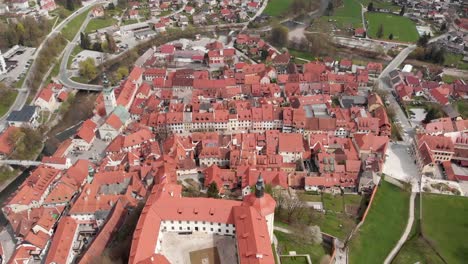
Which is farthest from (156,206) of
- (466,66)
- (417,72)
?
(466,66)

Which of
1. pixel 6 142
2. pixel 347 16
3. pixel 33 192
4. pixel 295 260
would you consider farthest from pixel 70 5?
pixel 295 260

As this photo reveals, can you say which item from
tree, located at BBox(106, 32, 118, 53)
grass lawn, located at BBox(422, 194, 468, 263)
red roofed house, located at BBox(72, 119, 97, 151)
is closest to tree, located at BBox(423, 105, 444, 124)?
grass lawn, located at BBox(422, 194, 468, 263)

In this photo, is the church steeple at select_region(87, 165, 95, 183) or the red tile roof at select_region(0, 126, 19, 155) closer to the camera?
the church steeple at select_region(87, 165, 95, 183)

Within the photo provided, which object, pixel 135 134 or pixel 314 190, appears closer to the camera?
pixel 314 190

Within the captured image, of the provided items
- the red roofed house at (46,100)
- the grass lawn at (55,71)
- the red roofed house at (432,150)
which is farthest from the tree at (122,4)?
the red roofed house at (432,150)

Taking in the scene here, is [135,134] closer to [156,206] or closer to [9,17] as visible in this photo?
[156,206]

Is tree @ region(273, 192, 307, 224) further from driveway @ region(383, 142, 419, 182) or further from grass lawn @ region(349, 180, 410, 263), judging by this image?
driveway @ region(383, 142, 419, 182)
